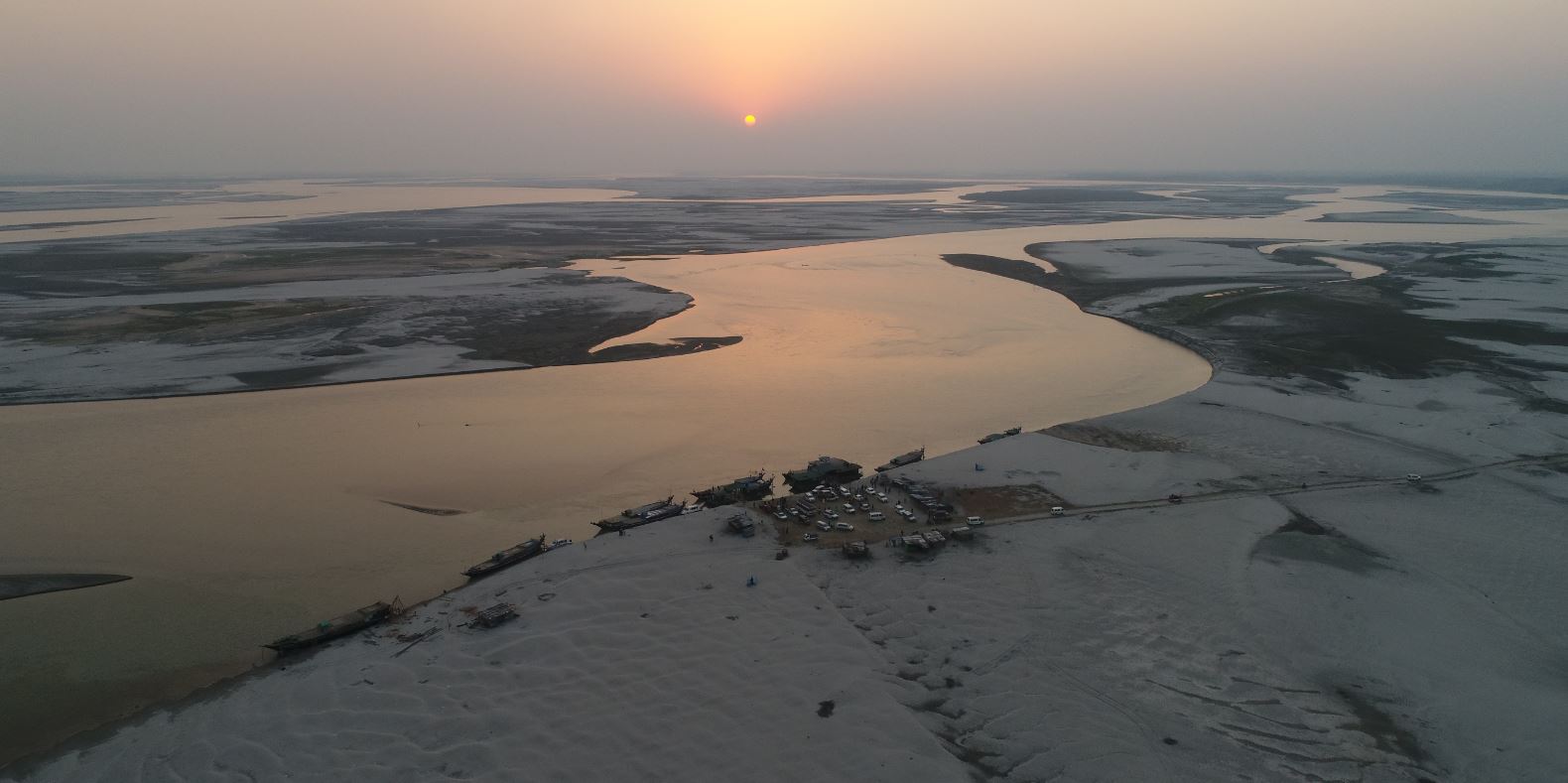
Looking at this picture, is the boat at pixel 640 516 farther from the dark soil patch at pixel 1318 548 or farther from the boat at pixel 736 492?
the dark soil patch at pixel 1318 548

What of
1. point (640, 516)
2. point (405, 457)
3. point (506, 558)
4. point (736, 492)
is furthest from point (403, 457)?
point (736, 492)

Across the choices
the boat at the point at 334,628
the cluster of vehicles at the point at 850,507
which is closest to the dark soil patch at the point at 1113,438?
the cluster of vehicles at the point at 850,507

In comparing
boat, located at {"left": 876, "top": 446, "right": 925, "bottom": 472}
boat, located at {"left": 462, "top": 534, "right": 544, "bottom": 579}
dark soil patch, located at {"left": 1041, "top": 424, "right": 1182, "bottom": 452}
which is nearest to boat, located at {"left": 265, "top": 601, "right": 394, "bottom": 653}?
boat, located at {"left": 462, "top": 534, "right": 544, "bottom": 579}

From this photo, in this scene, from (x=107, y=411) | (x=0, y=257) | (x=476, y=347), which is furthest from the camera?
(x=0, y=257)

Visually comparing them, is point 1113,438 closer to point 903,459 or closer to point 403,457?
point 903,459

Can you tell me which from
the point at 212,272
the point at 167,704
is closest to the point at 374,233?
the point at 212,272

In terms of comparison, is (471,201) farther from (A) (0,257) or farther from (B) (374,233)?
(A) (0,257)
